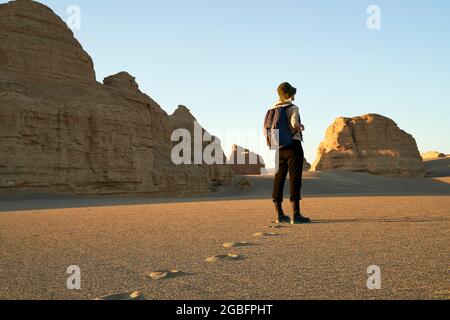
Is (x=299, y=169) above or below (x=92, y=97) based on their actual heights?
below

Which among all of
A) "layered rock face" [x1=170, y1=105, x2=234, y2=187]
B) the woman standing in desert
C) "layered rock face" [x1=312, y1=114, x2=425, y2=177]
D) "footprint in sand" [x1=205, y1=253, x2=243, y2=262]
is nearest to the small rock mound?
"layered rock face" [x1=170, y1=105, x2=234, y2=187]

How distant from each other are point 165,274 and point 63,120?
805 inches

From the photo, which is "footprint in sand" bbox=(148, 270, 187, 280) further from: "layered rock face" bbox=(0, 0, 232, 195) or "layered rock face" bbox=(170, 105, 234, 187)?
"layered rock face" bbox=(170, 105, 234, 187)

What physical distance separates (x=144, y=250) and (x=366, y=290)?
84.1 inches

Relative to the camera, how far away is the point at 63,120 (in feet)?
71.1

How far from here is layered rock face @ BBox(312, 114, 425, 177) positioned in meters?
51.2

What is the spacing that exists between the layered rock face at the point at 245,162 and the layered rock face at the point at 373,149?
1720 cm

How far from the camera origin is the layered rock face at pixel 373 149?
51156 millimetres

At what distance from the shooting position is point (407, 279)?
2631mm

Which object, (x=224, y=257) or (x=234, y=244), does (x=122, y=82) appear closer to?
(x=234, y=244)

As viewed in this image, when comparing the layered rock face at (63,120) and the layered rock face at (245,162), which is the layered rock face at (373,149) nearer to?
the layered rock face at (245,162)

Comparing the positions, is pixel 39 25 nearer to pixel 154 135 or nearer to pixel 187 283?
pixel 154 135

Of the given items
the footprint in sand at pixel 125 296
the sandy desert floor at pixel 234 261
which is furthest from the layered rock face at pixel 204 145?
the footprint in sand at pixel 125 296
